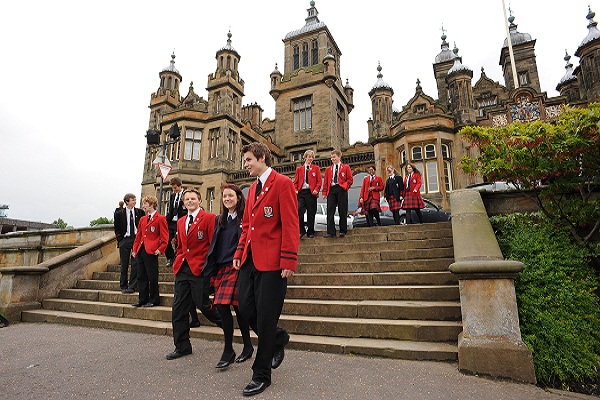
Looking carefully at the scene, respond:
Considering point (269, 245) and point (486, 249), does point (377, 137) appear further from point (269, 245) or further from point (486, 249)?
point (269, 245)

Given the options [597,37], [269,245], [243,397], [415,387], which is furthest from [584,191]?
[597,37]

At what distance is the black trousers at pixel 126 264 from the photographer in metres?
6.71

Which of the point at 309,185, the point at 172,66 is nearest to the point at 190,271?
the point at 309,185

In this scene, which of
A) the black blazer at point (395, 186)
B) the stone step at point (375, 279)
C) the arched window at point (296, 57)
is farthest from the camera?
the arched window at point (296, 57)

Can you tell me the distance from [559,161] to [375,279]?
10.1 ft

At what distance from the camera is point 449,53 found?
95.0 feet

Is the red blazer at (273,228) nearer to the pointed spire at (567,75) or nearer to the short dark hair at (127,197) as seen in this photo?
the short dark hair at (127,197)

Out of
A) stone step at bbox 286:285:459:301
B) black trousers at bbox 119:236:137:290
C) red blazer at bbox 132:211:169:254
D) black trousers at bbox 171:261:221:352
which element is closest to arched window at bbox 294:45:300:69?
black trousers at bbox 119:236:137:290

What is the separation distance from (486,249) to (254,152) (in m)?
2.97

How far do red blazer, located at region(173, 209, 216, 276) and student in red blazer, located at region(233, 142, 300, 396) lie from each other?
1.06 metres

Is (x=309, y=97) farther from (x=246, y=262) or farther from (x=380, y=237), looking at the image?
(x=246, y=262)

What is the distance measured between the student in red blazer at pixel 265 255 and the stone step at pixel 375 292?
1917 mm

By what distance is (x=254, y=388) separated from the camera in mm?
2633

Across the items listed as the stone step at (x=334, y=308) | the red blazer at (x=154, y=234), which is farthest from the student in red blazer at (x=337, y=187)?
the red blazer at (x=154, y=234)
